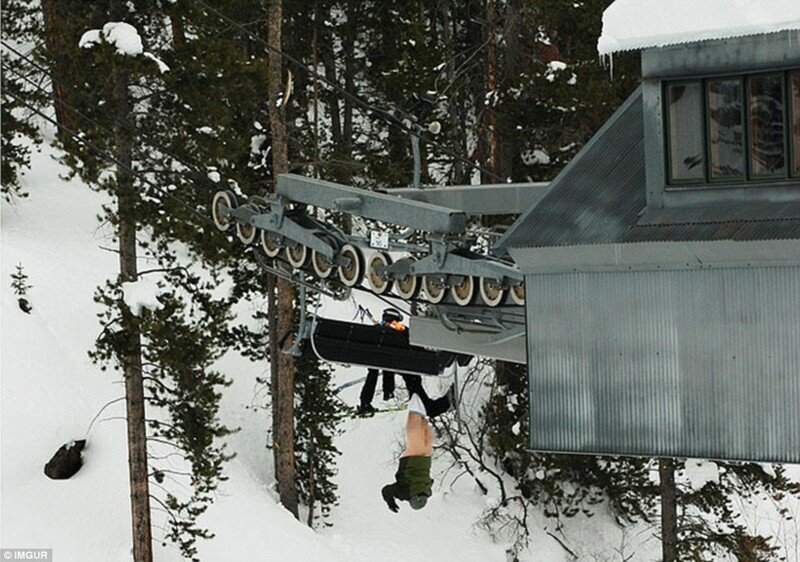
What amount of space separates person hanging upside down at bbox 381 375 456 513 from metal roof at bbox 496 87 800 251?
3.15 m

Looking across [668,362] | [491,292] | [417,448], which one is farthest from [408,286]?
[668,362]

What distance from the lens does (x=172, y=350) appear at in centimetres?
2283

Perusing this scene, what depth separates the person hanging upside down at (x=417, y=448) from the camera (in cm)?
1656

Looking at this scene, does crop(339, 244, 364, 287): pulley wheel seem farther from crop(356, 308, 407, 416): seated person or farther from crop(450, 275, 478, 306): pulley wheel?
crop(450, 275, 478, 306): pulley wheel

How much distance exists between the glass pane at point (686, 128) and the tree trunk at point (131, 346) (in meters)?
10.5

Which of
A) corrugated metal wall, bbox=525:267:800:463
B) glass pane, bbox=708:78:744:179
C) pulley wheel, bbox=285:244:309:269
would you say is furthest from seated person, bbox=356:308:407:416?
glass pane, bbox=708:78:744:179

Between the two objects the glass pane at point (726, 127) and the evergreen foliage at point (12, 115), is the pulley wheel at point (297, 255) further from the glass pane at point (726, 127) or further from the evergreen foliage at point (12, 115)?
the evergreen foliage at point (12, 115)

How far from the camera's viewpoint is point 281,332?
1069 inches

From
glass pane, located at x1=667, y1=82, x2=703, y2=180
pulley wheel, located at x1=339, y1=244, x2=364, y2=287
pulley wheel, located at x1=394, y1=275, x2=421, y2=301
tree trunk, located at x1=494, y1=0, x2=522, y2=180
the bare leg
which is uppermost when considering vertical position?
tree trunk, located at x1=494, y1=0, x2=522, y2=180

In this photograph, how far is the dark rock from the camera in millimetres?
26203

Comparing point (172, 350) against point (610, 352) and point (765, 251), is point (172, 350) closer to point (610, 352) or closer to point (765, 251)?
point (610, 352)

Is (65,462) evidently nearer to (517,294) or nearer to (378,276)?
(378,276)

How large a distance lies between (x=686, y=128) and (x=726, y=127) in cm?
34

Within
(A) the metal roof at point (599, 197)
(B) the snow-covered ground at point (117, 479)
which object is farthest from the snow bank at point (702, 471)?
(A) the metal roof at point (599, 197)
